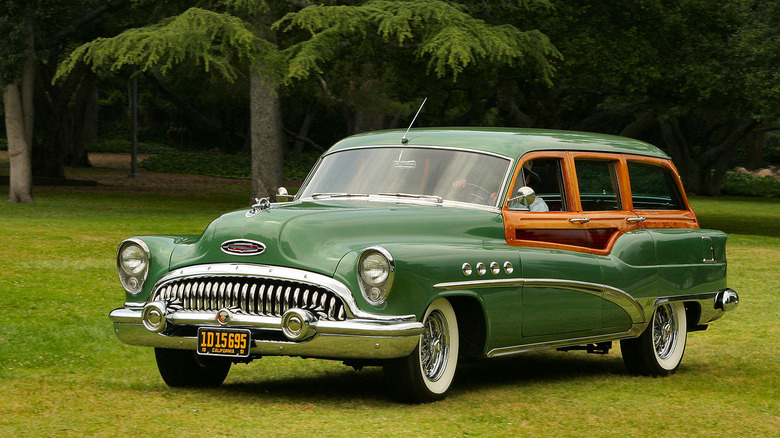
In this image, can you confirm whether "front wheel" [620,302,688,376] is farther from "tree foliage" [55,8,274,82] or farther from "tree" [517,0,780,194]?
"tree" [517,0,780,194]

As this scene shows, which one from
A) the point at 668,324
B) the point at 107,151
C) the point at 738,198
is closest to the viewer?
the point at 668,324

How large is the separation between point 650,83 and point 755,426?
23.0 m

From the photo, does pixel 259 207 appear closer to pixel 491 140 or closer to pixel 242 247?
pixel 242 247

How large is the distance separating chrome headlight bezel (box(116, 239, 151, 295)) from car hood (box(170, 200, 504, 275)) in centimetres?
24

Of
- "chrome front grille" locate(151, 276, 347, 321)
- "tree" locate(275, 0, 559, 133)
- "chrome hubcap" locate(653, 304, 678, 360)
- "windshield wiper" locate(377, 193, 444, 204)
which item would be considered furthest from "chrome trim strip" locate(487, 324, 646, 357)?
"tree" locate(275, 0, 559, 133)

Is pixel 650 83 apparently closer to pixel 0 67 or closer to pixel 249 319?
pixel 0 67

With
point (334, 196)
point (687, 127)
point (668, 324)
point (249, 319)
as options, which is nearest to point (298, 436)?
point (249, 319)

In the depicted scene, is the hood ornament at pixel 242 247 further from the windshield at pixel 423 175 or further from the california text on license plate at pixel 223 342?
the windshield at pixel 423 175

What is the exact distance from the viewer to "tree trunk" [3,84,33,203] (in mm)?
27922

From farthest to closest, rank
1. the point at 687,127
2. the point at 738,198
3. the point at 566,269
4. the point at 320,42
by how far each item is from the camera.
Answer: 1. the point at 687,127
2. the point at 738,198
3. the point at 320,42
4. the point at 566,269

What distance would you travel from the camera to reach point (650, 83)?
29.4 m

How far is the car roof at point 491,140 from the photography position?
8.66m

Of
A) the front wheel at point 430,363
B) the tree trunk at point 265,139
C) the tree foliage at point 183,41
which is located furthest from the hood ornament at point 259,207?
the tree trunk at point 265,139

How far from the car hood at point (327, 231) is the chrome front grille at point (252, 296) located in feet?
0.40
